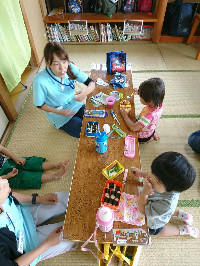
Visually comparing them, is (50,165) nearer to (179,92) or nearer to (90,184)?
(90,184)

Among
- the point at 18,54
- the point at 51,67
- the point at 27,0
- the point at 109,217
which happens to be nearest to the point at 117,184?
the point at 109,217

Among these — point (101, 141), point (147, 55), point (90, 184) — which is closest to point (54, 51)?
point (101, 141)

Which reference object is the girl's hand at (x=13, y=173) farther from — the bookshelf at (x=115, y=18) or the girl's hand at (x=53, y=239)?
the bookshelf at (x=115, y=18)

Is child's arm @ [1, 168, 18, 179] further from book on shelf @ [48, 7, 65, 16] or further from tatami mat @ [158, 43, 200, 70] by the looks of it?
book on shelf @ [48, 7, 65, 16]

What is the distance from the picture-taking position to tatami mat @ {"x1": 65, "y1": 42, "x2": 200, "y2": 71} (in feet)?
10.2

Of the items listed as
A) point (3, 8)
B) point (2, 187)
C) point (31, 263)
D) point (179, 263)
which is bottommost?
point (179, 263)

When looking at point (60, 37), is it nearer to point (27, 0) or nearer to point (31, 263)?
point (27, 0)

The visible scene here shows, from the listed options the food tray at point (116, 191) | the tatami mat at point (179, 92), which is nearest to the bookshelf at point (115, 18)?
the tatami mat at point (179, 92)

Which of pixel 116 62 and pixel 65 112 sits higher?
pixel 116 62

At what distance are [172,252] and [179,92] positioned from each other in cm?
199

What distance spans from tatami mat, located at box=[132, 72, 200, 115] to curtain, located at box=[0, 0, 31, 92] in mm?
1559

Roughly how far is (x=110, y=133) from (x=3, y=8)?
72.2 inches

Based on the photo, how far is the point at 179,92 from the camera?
8.64 ft

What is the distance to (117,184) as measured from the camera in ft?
3.71
